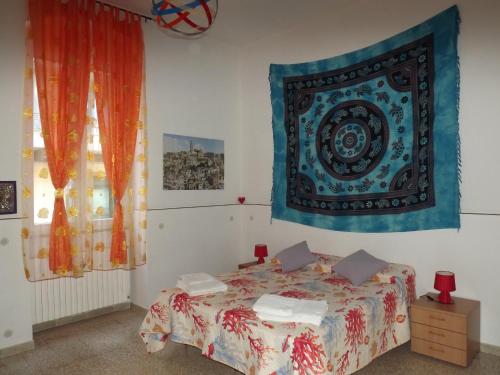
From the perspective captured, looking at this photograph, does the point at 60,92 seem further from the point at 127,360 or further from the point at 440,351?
the point at 440,351

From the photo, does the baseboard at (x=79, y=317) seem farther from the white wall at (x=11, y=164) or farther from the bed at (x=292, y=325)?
the bed at (x=292, y=325)

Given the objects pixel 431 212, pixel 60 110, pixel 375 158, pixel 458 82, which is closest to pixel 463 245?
pixel 431 212

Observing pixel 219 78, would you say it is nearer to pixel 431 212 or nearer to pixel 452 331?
pixel 431 212

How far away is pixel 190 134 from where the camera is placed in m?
4.53

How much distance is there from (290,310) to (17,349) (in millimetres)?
2423

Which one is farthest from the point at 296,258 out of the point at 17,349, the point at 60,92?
the point at 60,92

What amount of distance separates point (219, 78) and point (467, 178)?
123 inches

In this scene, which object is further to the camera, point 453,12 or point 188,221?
point 188,221

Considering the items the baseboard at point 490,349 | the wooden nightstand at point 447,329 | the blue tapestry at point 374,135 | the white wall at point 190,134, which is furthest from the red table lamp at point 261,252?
the baseboard at point 490,349

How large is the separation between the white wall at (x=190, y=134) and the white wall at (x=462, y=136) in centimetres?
72

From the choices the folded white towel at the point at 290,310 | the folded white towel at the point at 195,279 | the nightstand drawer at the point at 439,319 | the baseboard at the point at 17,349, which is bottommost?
the baseboard at the point at 17,349

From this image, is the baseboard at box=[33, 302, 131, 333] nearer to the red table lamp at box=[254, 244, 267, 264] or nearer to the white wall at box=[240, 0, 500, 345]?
the red table lamp at box=[254, 244, 267, 264]

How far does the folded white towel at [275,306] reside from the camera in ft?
8.14

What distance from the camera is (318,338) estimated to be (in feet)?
7.41
